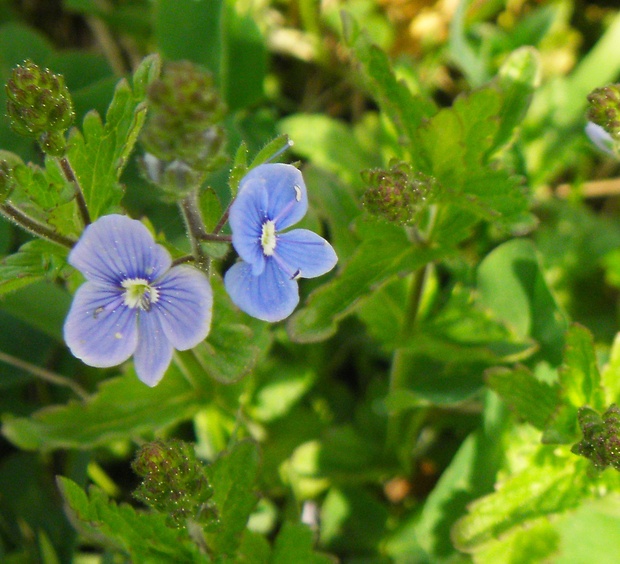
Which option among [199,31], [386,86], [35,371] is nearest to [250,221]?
[386,86]

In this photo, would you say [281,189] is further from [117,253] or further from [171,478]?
[171,478]

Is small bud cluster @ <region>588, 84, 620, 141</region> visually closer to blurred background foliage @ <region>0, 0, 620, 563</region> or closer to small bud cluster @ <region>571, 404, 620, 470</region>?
blurred background foliage @ <region>0, 0, 620, 563</region>

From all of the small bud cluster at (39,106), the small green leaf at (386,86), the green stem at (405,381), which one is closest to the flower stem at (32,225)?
the small bud cluster at (39,106)

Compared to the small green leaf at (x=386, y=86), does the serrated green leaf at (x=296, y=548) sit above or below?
below

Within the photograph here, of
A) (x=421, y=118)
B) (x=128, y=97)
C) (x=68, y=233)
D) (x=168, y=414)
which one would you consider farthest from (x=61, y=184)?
(x=421, y=118)

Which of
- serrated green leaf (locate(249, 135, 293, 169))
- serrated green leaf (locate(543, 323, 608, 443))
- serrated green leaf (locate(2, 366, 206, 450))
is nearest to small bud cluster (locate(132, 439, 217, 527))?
serrated green leaf (locate(2, 366, 206, 450))

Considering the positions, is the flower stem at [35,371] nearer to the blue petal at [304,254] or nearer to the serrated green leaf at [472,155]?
the blue petal at [304,254]

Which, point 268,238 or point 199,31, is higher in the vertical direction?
point 199,31
